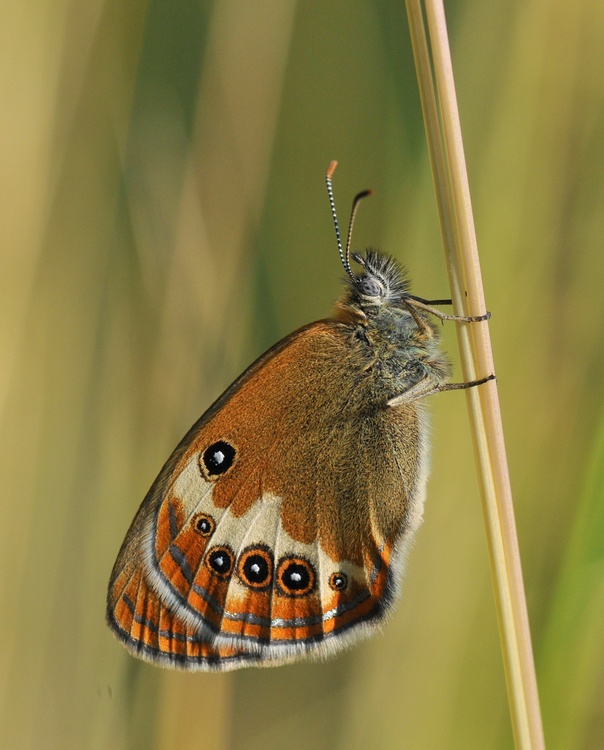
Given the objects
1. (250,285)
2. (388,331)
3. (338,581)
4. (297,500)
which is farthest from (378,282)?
(338,581)

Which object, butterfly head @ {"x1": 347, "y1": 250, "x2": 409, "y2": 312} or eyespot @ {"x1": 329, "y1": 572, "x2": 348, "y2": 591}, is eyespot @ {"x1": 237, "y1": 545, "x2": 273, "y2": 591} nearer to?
eyespot @ {"x1": 329, "y1": 572, "x2": 348, "y2": 591}

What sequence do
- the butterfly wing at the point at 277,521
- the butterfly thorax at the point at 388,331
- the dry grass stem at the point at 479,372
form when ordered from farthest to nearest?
the butterfly thorax at the point at 388,331
the butterfly wing at the point at 277,521
the dry grass stem at the point at 479,372

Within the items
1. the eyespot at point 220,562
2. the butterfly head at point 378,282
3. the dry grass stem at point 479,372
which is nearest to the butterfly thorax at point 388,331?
the butterfly head at point 378,282

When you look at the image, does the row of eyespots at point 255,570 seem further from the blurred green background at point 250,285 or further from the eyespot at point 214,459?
the blurred green background at point 250,285

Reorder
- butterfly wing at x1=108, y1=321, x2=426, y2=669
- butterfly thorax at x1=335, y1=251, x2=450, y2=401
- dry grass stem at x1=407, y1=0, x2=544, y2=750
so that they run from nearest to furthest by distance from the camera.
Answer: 1. dry grass stem at x1=407, y1=0, x2=544, y2=750
2. butterfly wing at x1=108, y1=321, x2=426, y2=669
3. butterfly thorax at x1=335, y1=251, x2=450, y2=401

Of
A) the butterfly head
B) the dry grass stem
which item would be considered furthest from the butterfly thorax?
the dry grass stem

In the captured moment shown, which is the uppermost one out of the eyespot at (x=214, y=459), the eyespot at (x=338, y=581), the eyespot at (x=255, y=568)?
the eyespot at (x=214, y=459)

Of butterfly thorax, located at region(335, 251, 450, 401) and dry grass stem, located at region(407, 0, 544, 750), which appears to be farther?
butterfly thorax, located at region(335, 251, 450, 401)

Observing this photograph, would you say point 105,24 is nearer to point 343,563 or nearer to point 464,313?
point 464,313
